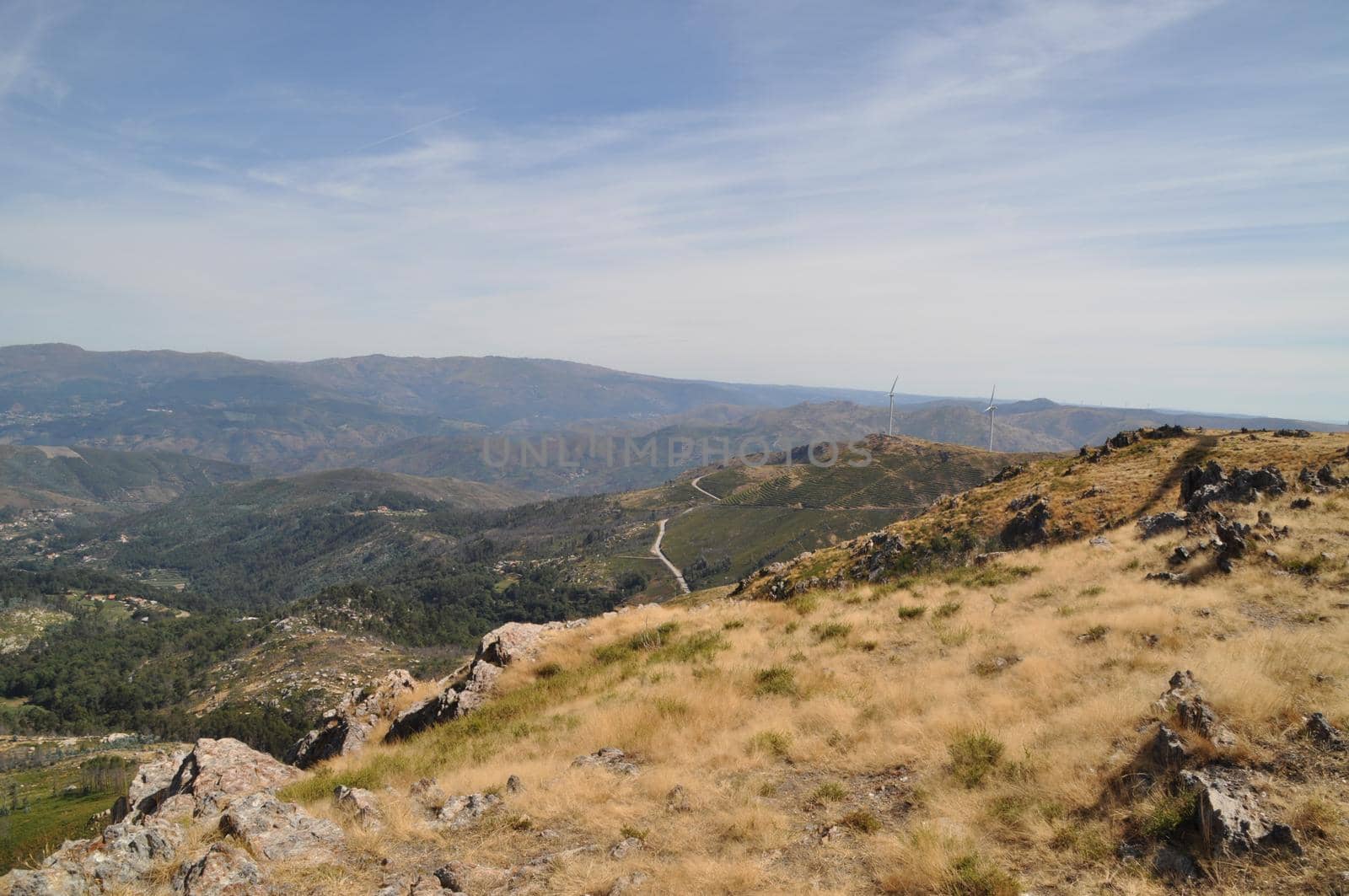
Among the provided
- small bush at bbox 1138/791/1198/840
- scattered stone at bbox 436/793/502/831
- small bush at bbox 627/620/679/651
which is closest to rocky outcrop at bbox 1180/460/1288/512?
small bush at bbox 627/620/679/651

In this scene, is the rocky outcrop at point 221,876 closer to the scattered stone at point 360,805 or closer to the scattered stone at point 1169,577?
the scattered stone at point 360,805

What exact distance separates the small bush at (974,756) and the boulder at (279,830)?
35.3ft

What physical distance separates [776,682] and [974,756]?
6490 millimetres

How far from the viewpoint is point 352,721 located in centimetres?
2211

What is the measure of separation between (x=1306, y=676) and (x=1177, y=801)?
5093 mm

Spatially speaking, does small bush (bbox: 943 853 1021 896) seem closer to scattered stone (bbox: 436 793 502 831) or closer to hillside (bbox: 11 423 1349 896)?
hillside (bbox: 11 423 1349 896)

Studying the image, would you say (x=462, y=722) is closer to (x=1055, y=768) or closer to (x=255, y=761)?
(x=255, y=761)

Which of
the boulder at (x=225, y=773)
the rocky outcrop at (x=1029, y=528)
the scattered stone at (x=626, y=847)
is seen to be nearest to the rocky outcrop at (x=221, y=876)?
the scattered stone at (x=626, y=847)

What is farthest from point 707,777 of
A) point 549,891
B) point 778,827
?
point 549,891

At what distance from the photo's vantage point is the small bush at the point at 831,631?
20.6 m

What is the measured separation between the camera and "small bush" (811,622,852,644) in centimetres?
2064

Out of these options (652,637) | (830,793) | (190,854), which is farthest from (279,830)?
(652,637)

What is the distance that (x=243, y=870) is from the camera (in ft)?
31.9

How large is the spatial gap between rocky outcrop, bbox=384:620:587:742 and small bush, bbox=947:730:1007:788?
14.6m
